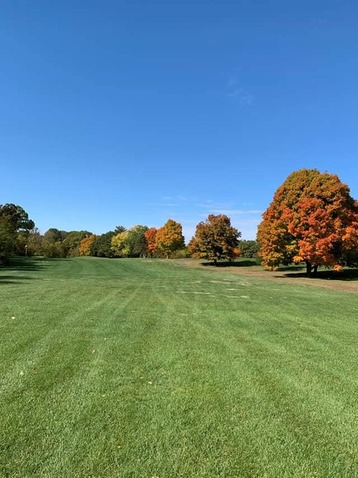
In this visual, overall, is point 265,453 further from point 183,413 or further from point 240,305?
point 240,305

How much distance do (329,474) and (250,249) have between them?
225ft

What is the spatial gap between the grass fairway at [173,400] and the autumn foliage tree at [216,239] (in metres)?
41.9

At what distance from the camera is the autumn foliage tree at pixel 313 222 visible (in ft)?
92.6

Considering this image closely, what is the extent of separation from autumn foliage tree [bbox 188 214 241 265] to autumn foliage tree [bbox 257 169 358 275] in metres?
17.3

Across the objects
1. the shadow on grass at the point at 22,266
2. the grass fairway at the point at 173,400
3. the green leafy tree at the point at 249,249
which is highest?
the green leafy tree at the point at 249,249

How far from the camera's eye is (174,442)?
3.44 m

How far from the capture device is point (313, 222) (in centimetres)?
2820

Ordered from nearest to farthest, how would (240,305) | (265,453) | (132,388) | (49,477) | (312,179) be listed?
1. (49,477)
2. (265,453)
3. (132,388)
4. (240,305)
5. (312,179)

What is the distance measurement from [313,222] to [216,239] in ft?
75.4

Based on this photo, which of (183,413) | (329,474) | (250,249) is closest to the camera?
(329,474)

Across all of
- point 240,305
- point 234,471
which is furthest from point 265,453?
point 240,305

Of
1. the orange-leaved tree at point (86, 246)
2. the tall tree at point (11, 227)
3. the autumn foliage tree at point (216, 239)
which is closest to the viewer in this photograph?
the tall tree at point (11, 227)

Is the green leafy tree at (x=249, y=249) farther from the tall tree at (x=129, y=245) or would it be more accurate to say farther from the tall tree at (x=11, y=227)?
the tall tree at (x=11, y=227)

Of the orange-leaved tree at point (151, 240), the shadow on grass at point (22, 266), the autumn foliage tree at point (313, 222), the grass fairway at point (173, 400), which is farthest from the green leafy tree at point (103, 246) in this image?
the grass fairway at point (173, 400)
